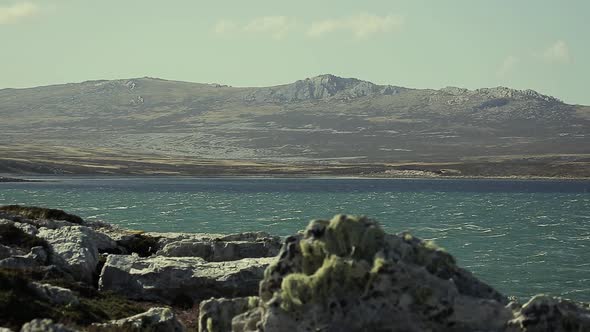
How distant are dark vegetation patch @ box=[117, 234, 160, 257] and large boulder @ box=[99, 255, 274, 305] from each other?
8900 mm

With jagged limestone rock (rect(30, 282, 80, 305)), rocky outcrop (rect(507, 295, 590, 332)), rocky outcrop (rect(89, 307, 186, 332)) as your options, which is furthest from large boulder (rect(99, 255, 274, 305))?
rocky outcrop (rect(507, 295, 590, 332))

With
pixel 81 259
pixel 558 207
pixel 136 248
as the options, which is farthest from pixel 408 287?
pixel 558 207

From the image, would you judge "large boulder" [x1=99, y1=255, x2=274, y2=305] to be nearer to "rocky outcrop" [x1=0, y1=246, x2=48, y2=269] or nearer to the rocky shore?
"rocky outcrop" [x1=0, y1=246, x2=48, y2=269]

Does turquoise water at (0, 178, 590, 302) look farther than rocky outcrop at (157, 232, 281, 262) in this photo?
Yes

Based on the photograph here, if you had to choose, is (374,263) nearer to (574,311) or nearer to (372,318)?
(372,318)

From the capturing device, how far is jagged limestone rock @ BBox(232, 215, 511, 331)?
12586mm

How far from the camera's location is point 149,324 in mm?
16453

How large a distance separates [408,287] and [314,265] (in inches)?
68.4

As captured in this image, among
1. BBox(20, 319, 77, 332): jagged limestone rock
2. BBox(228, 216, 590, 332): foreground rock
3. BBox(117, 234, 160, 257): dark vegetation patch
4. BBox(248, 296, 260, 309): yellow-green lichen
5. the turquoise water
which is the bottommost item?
the turquoise water

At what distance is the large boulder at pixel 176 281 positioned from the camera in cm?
2433

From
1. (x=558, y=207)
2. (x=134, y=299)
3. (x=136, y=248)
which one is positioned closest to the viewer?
(x=134, y=299)

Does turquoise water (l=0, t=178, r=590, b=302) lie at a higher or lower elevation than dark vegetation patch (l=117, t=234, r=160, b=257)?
lower

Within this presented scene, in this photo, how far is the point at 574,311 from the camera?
1275cm

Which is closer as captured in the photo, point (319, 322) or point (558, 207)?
point (319, 322)
